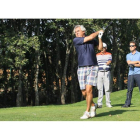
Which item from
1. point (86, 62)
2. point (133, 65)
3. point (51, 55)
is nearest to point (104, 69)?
point (133, 65)

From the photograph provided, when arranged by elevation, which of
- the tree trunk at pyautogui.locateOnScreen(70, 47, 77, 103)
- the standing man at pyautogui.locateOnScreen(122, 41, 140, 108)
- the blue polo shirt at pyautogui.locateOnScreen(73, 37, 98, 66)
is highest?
the blue polo shirt at pyautogui.locateOnScreen(73, 37, 98, 66)

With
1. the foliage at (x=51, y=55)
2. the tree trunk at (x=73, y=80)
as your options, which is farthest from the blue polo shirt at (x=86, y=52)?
the tree trunk at (x=73, y=80)

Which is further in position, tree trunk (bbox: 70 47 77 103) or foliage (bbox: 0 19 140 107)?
tree trunk (bbox: 70 47 77 103)

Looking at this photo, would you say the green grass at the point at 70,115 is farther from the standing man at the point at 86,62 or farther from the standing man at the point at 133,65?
the standing man at the point at 133,65

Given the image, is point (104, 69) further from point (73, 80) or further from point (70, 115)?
point (73, 80)

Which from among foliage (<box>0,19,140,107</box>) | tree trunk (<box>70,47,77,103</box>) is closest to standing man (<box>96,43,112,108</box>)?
foliage (<box>0,19,140,107</box>)

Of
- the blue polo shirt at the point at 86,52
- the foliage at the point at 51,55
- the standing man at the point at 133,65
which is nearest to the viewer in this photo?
the blue polo shirt at the point at 86,52

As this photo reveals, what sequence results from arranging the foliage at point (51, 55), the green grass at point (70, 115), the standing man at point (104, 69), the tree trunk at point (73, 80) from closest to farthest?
the green grass at point (70, 115) < the standing man at point (104, 69) < the foliage at point (51, 55) < the tree trunk at point (73, 80)

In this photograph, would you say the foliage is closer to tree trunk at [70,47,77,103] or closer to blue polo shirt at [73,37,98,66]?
tree trunk at [70,47,77,103]

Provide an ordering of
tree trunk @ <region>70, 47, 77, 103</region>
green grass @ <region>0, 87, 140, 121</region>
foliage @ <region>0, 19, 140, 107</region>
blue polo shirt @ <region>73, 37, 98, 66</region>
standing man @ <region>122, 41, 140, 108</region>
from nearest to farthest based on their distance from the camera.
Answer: green grass @ <region>0, 87, 140, 121</region> → blue polo shirt @ <region>73, 37, 98, 66</region> → standing man @ <region>122, 41, 140, 108</region> → foliage @ <region>0, 19, 140, 107</region> → tree trunk @ <region>70, 47, 77, 103</region>

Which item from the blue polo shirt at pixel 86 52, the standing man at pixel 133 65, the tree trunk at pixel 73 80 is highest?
the blue polo shirt at pixel 86 52
